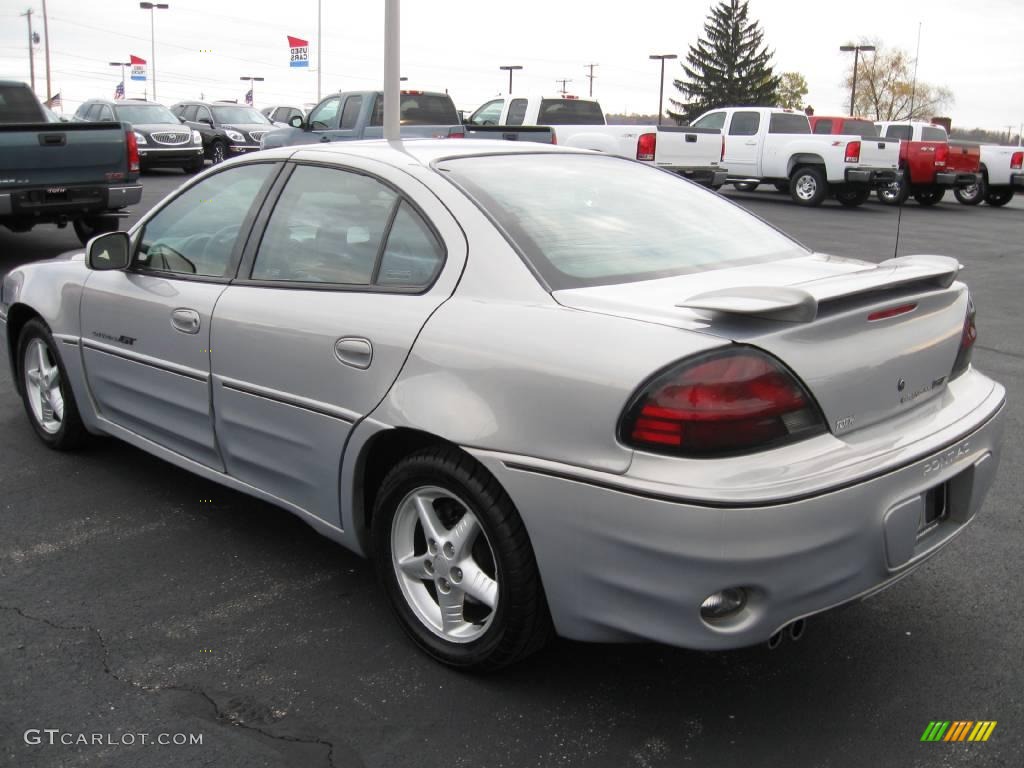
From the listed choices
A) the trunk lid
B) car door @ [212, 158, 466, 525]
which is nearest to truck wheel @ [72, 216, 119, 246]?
car door @ [212, 158, 466, 525]

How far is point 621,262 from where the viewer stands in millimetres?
3105

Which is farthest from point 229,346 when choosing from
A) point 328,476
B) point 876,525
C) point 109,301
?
point 876,525

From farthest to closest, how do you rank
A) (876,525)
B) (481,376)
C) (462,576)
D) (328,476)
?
(328,476) < (462,576) < (481,376) < (876,525)

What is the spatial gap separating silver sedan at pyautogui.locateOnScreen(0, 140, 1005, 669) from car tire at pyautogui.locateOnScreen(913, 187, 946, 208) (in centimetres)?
2126

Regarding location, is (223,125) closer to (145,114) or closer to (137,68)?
(145,114)

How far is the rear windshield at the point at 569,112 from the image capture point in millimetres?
19531

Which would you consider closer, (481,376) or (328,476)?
(481,376)

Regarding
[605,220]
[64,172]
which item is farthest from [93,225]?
[605,220]

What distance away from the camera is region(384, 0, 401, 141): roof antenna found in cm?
1276

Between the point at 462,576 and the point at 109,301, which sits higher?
the point at 109,301

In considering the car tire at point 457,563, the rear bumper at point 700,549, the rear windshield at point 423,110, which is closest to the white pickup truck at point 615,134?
the rear windshield at point 423,110

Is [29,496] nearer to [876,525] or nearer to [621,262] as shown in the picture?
[621,262]

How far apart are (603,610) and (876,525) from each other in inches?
28.1

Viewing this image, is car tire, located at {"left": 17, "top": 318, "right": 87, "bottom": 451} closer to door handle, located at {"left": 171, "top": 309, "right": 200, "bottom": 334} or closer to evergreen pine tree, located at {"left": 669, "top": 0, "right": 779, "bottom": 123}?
door handle, located at {"left": 171, "top": 309, "right": 200, "bottom": 334}
